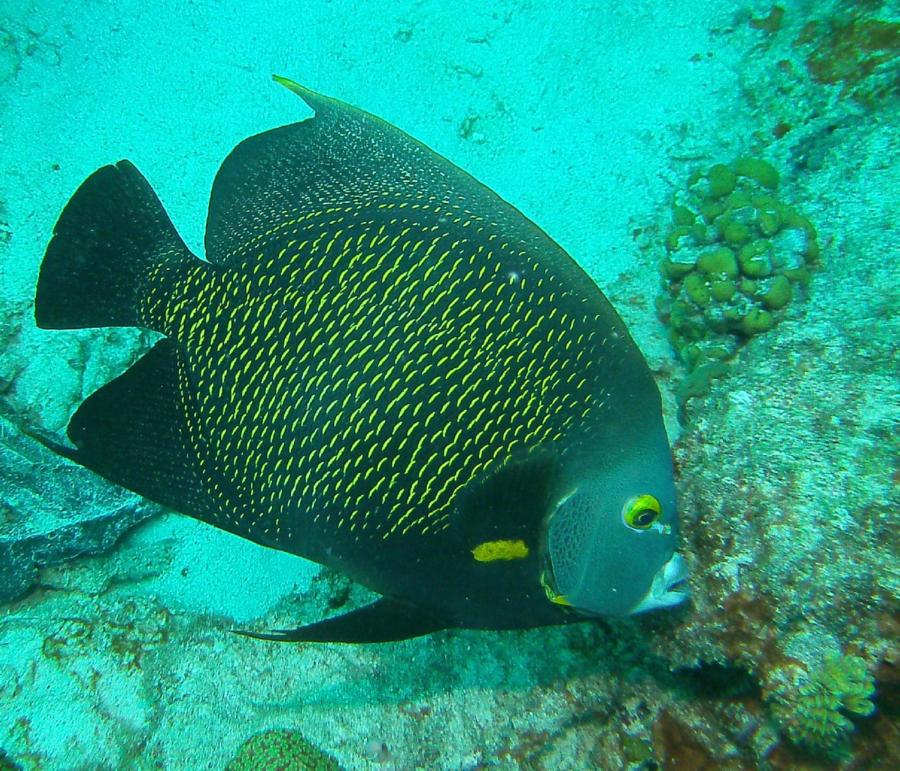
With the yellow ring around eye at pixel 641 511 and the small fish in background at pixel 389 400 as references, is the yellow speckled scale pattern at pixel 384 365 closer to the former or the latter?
the small fish in background at pixel 389 400

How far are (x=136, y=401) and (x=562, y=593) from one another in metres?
1.53

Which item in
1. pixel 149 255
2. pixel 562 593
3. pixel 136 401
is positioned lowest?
pixel 136 401

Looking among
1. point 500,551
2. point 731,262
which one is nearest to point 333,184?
point 500,551

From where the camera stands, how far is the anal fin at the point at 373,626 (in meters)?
1.88

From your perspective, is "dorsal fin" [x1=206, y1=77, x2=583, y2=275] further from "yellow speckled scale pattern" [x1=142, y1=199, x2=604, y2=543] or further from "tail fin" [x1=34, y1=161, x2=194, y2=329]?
"tail fin" [x1=34, y1=161, x2=194, y2=329]

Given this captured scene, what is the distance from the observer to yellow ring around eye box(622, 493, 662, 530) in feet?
5.52

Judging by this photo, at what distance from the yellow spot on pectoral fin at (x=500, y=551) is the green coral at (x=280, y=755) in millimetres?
1705

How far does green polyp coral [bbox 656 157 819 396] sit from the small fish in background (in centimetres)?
129

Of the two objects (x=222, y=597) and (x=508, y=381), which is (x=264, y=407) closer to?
(x=508, y=381)

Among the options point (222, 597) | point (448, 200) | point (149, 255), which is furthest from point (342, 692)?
point (448, 200)

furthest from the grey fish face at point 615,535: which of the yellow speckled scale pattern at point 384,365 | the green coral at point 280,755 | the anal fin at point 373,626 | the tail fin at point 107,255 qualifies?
the green coral at point 280,755

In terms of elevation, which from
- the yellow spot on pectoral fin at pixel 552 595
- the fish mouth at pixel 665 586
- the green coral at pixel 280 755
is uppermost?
the fish mouth at pixel 665 586

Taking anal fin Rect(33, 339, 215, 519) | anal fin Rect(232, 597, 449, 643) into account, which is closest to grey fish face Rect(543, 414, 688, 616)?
anal fin Rect(232, 597, 449, 643)

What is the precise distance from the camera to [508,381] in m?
1.74
